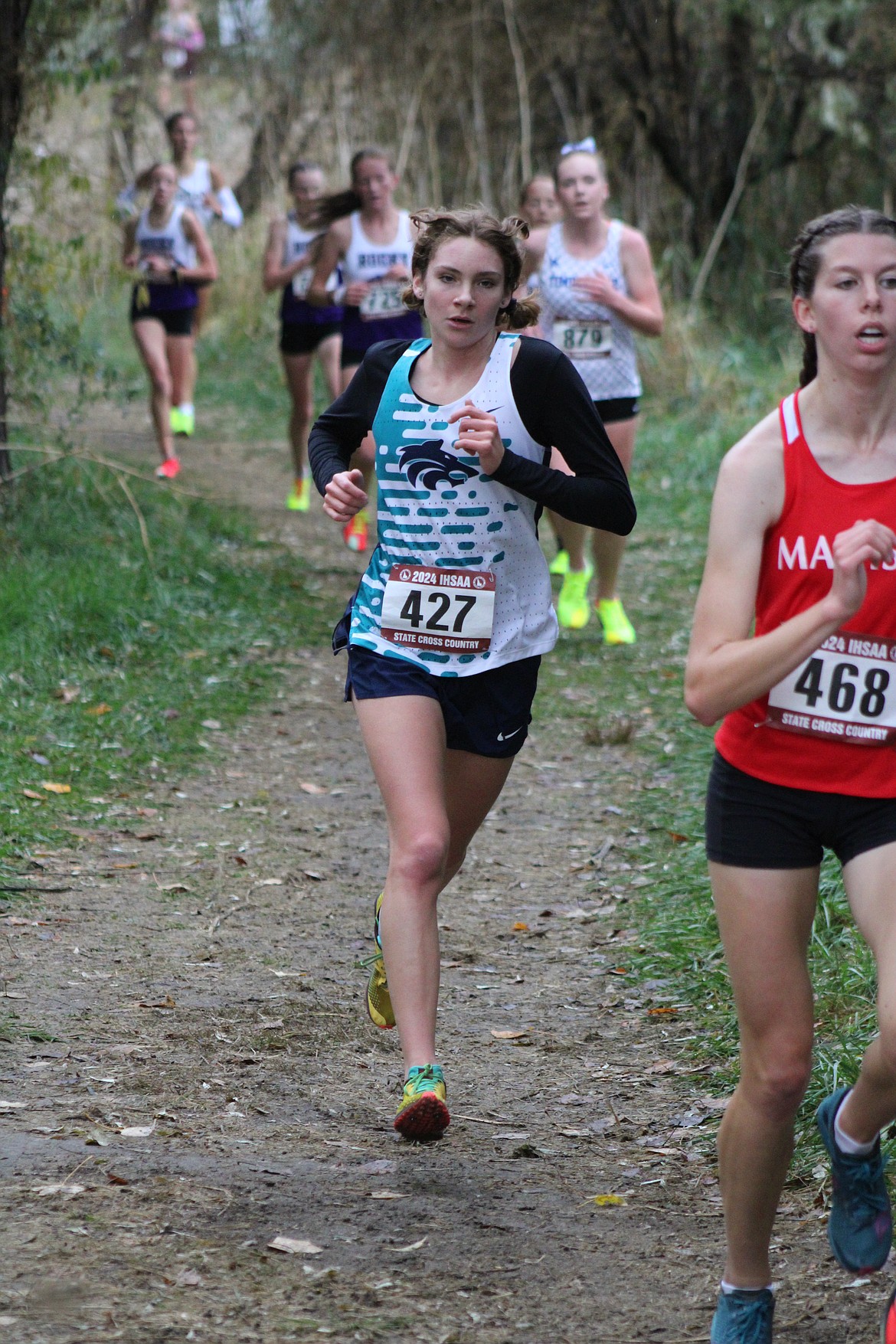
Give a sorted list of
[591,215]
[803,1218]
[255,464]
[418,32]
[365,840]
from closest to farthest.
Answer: [803,1218]
[365,840]
[591,215]
[255,464]
[418,32]

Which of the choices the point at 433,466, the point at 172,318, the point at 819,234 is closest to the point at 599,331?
the point at 433,466

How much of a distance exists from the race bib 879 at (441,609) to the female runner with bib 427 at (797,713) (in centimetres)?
109

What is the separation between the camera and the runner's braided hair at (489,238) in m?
3.80

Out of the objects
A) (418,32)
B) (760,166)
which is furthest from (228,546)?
(418,32)

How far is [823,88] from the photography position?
1622 centimetres

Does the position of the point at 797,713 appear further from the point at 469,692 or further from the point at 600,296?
the point at 600,296

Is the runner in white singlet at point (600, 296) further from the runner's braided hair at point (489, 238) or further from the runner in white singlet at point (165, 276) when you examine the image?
the runner in white singlet at point (165, 276)

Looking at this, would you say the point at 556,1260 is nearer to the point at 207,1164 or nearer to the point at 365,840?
the point at 207,1164

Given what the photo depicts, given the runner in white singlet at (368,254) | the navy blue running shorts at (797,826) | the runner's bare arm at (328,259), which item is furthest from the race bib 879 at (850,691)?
the runner's bare arm at (328,259)

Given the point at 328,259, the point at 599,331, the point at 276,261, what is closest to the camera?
the point at 599,331

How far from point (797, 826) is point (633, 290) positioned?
5.86m

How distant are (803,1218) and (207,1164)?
1244mm

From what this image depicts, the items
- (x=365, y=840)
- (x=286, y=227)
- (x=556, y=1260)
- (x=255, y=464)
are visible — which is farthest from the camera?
(x=255, y=464)

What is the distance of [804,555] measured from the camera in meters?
2.56
